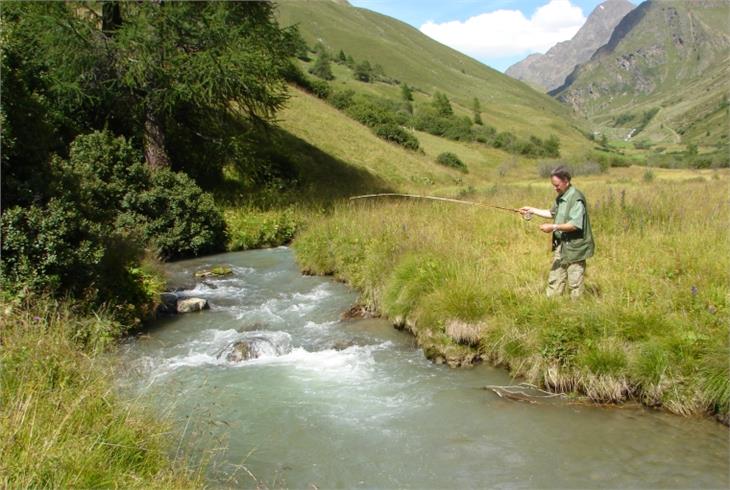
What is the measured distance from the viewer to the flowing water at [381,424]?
18.3 feet

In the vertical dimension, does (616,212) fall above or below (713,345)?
above

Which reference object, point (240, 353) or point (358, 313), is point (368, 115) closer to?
point (358, 313)

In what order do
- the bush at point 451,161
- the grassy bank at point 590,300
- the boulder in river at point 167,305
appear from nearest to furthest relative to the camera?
1. the grassy bank at point 590,300
2. the boulder in river at point 167,305
3. the bush at point 451,161

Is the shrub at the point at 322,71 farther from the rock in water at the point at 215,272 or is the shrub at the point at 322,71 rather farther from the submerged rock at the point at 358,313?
the submerged rock at the point at 358,313

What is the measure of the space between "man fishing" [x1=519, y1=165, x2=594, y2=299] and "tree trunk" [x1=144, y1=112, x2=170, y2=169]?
14181 millimetres

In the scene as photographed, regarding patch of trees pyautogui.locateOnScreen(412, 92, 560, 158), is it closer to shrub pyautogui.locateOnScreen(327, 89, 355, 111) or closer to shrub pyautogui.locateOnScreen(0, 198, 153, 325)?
shrub pyautogui.locateOnScreen(327, 89, 355, 111)

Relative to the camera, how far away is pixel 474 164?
58.2 meters

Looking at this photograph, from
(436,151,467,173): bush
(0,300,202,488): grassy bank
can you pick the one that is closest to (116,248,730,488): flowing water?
(0,300,202,488): grassy bank

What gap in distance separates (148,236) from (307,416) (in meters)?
11.2

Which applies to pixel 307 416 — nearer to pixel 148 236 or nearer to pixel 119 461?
pixel 119 461

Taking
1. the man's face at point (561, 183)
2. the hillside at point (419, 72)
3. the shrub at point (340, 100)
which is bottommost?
the man's face at point (561, 183)

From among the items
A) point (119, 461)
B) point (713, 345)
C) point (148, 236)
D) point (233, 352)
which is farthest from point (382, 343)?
point (148, 236)

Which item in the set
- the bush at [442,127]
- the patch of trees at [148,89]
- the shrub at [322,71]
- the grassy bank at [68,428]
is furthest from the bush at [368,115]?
the grassy bank at [68,428]

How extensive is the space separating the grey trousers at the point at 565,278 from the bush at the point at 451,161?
44.5m
